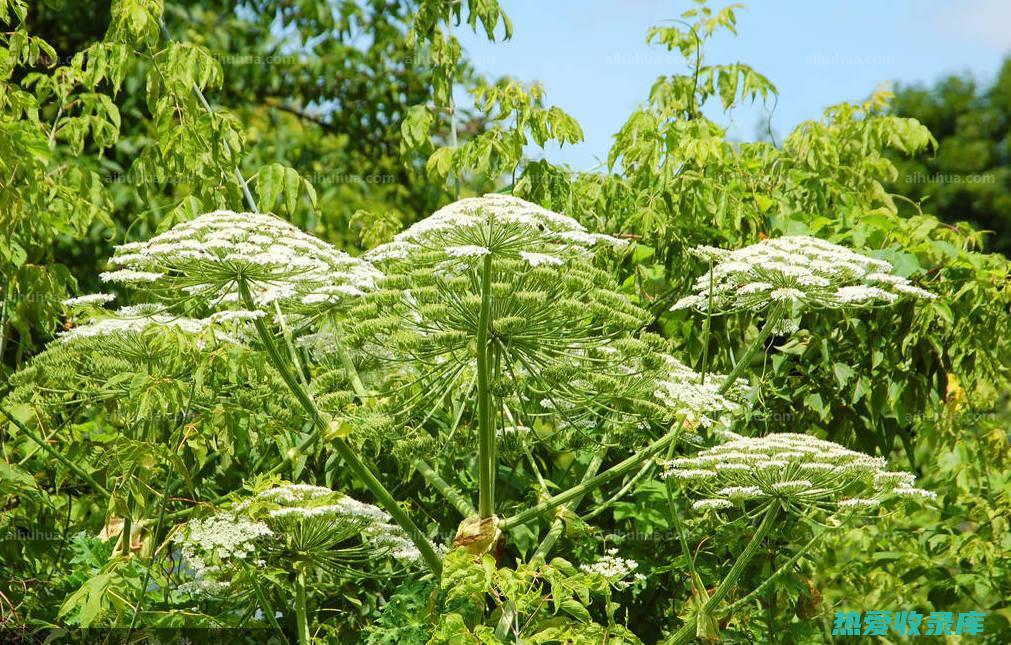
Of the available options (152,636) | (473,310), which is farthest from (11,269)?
(473,310)

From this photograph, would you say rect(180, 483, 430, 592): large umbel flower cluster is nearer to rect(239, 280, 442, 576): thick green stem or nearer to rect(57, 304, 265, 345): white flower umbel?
rect(239, 280, 442, 576): thick green stem

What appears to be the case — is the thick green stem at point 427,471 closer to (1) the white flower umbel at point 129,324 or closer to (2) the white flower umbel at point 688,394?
(1) the white flower umbel at point 129,324

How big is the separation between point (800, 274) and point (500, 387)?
1.15 m

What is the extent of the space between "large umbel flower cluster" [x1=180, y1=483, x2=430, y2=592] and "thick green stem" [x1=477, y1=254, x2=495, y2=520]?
339mm

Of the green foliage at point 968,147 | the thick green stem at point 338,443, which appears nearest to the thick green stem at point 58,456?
the thick green stem at point 338,443

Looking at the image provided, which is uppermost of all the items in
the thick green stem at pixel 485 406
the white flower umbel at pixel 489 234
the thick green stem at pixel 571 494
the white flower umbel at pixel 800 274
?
the white flower umbel at pixel 489 234

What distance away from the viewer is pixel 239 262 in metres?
3.57

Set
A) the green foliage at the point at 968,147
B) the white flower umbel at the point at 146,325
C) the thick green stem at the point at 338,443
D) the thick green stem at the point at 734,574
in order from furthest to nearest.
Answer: the green foliage at the point at 968,147
the white flower umbel at the point at 146,325
the thick green stem at the point at 734,574
the thick green stem at the point at 338,443

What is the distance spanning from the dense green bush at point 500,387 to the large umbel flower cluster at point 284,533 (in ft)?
0.05

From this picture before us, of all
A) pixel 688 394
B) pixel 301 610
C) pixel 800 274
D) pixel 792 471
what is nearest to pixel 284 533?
pixel 301 610

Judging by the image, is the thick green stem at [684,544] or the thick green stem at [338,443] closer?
the thick green stem at [338,443]

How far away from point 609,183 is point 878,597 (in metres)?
2.71

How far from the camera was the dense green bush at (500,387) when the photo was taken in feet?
12.2

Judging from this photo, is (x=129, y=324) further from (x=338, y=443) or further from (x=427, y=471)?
(x=427, y=471)
